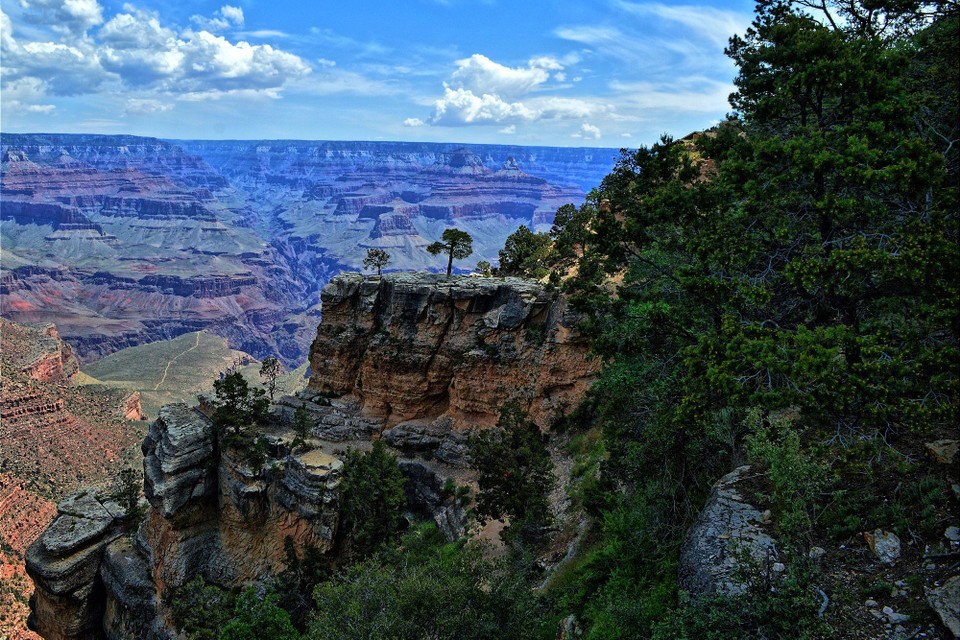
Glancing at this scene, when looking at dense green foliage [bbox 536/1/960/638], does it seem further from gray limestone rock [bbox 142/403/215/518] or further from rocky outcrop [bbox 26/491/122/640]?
rocky outcrop [bbox 26/491/122/640]

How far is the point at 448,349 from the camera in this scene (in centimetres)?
4750

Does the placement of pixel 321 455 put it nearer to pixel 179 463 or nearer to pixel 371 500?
pixel 371 500

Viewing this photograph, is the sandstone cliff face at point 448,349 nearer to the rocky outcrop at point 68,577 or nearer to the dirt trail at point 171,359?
the rocky outcrop at point 68,577

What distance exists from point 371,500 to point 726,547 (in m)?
28.4

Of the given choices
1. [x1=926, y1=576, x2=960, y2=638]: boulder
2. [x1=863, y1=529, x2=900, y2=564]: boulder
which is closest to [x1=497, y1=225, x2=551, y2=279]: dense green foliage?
[x1=863, y1=529, x2=900, y2=564]: boulder

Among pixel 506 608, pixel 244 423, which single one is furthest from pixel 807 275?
pixel 244 423

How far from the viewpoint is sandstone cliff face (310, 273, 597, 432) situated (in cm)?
4331

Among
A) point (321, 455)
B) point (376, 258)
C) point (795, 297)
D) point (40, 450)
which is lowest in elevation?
point (40, 450)

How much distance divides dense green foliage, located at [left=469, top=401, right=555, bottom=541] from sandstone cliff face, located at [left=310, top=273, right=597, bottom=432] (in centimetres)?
770

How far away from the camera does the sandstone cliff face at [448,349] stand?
4331cm

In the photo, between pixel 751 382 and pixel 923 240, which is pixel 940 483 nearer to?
pixel 751 382

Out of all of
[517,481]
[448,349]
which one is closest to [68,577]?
[448,349]

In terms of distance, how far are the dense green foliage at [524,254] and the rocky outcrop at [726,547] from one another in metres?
42.4

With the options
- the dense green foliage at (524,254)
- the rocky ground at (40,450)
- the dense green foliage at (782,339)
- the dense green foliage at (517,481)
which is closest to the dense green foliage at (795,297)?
the dense green foliage at (782,339)
